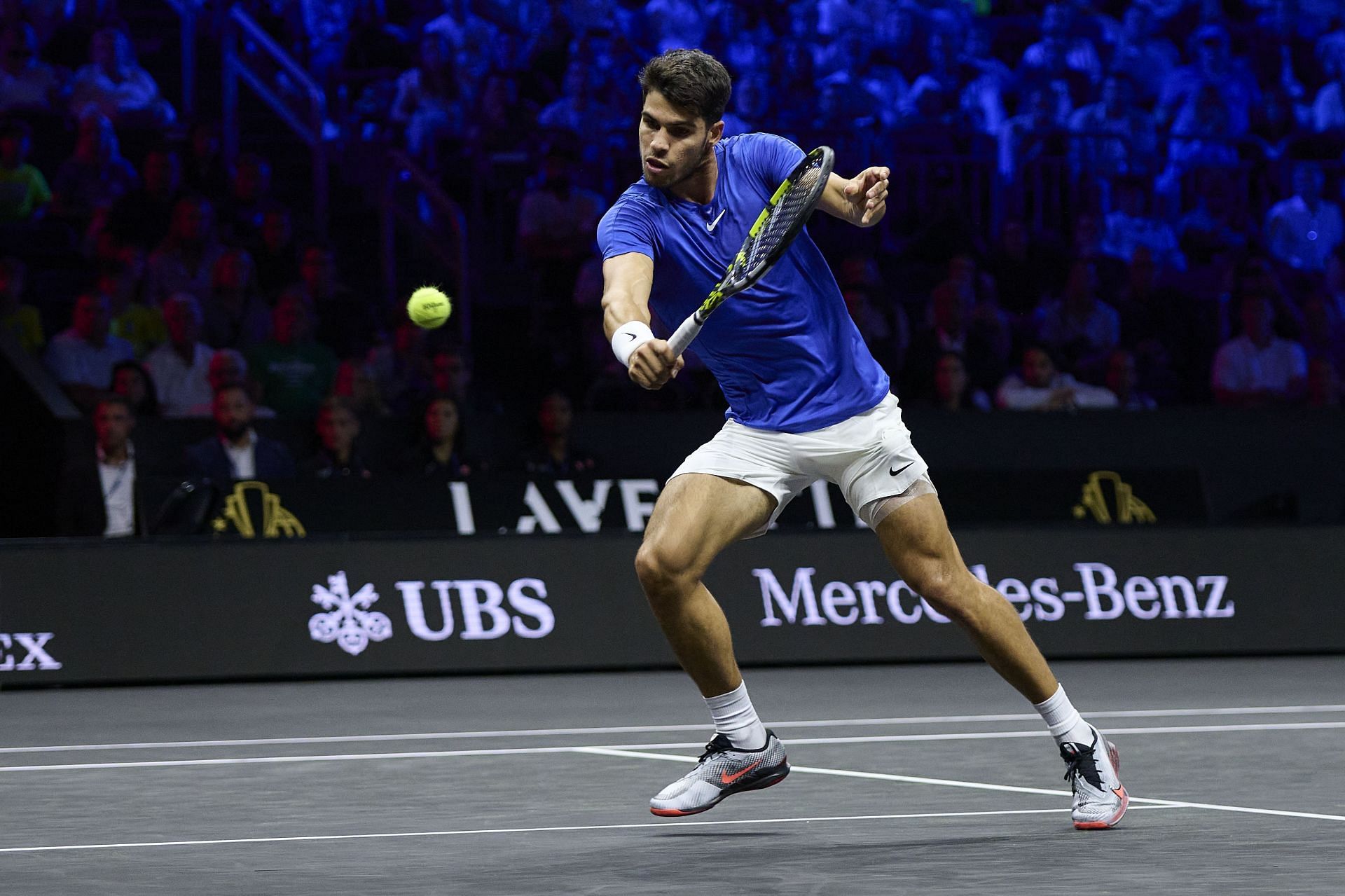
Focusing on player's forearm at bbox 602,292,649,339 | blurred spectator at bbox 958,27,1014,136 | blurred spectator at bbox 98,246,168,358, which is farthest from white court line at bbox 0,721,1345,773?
blurred spectator at bbox 958,27,1014,136

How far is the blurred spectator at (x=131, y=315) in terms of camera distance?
13.1 meters

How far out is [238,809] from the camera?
5.89 m

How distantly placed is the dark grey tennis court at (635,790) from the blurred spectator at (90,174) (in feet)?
17.6

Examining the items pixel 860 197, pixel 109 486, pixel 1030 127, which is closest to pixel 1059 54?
pixel 1030 127

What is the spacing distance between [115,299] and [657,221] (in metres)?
8.51

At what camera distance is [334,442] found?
11.8m

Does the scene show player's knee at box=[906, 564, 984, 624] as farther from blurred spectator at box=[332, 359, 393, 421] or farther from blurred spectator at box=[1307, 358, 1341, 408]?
blurred spectator at box=[1307, 358, 1341, 408]

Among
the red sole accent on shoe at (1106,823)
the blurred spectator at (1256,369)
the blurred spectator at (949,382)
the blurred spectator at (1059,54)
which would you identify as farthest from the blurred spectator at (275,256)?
the red sole accent on shoe at (1106,823)

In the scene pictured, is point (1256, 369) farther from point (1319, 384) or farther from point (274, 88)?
point (274, 88)

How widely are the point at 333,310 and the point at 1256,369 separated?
250 inches

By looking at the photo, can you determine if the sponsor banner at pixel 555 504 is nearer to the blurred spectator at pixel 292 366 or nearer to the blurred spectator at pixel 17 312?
the blurred spectator at pixel 292 366

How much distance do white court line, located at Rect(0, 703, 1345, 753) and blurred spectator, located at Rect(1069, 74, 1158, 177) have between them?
8103 mm

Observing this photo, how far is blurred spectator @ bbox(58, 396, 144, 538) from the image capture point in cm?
1140

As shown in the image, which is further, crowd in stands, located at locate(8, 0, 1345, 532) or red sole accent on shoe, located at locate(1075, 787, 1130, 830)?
crowd in stands, located at locate(8, 0, 1345, 532)
